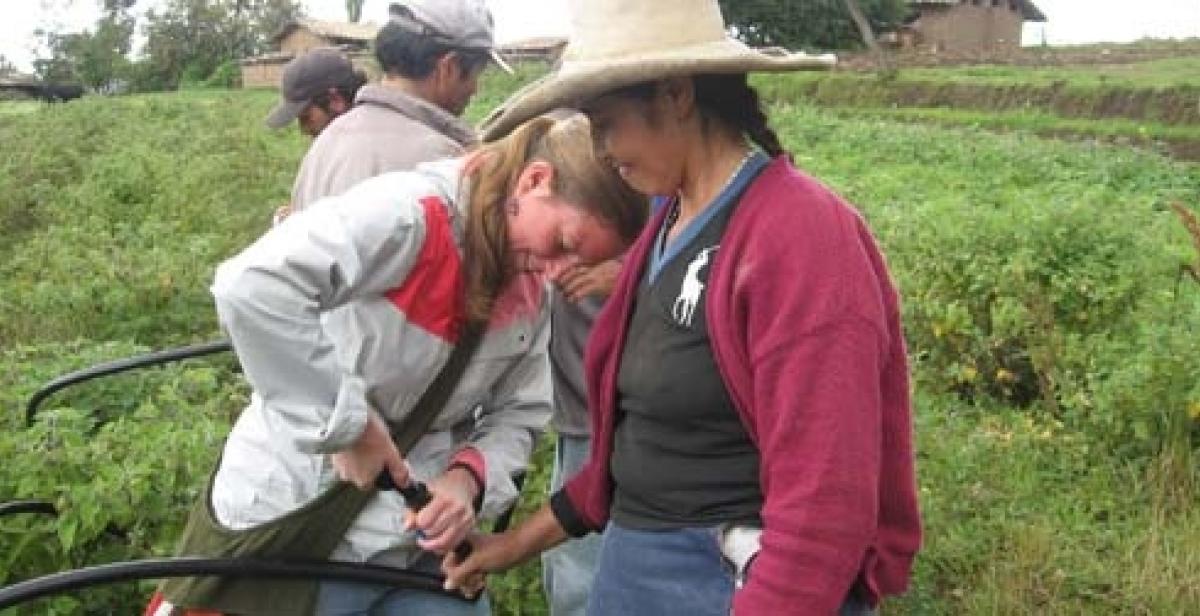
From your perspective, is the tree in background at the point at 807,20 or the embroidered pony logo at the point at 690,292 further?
the tree in background at the point at 807,20

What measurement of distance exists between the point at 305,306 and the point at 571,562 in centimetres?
144

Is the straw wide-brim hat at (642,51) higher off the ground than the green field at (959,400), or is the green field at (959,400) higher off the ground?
the straw wide-brim hat at (642,51)

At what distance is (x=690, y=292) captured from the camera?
203 centimetres

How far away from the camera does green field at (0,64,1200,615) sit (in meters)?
3.93

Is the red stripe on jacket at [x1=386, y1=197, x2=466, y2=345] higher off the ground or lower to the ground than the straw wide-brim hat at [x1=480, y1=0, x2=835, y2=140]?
lower

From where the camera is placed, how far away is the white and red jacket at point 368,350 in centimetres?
215

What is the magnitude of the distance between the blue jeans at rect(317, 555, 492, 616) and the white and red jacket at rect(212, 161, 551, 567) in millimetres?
49

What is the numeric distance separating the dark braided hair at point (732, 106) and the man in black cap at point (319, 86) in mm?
2894

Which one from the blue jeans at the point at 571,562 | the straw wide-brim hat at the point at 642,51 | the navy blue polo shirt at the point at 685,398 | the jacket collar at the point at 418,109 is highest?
the straw wide-brim hat at the point at 642,51

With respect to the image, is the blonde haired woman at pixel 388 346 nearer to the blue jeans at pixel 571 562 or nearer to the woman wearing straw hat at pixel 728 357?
the woman wearing straw hat at pixel 728 357

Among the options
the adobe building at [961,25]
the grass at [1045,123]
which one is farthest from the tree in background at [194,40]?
the grass at [1045,123]

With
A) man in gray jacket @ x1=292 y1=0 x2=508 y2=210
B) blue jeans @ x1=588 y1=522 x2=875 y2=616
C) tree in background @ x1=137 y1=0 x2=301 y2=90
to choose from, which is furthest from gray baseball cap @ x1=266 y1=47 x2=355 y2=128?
tree in background @ x1=137 y1=0 x2=301 y2=90

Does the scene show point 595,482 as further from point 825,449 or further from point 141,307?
point 141,307

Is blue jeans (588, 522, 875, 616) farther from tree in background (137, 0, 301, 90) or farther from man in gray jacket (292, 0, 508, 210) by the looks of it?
tree in background (137, 0, 301, 90)
